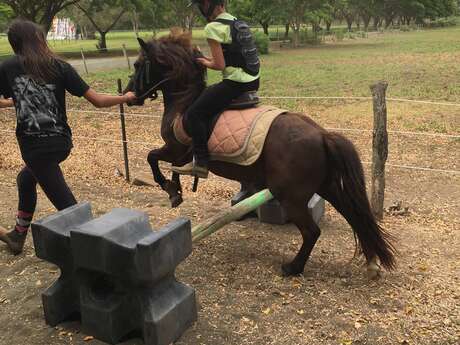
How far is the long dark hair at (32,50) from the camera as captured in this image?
3.53 meters

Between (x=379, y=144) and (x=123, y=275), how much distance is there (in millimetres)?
3441

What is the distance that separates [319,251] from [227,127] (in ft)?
4.77

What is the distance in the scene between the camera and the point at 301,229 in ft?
13.1

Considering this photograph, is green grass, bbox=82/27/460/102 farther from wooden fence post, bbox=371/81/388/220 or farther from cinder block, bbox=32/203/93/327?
cinder block, bbox=32/203/93/327

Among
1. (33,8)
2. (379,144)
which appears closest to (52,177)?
(379,144)

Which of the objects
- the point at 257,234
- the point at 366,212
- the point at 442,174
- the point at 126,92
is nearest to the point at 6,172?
the point at 126,92

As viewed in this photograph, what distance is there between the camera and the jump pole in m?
3.79

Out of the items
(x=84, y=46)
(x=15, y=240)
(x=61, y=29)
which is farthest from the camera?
(x=61, y=29)

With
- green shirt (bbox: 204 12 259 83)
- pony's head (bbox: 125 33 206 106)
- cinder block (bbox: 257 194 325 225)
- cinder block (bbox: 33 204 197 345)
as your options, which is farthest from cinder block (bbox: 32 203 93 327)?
cinder block (bbox: 257 194 325 225)

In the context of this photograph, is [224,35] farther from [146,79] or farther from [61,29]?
[61,29]

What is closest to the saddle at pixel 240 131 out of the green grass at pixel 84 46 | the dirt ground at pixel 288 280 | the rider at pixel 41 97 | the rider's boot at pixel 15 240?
the rider at pixel 41 97

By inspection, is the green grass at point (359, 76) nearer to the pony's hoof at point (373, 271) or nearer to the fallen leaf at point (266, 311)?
the pony's hoof at point (373, 271)

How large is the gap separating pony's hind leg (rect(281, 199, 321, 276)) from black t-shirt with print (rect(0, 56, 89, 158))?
1795mm

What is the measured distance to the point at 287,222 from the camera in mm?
5254
